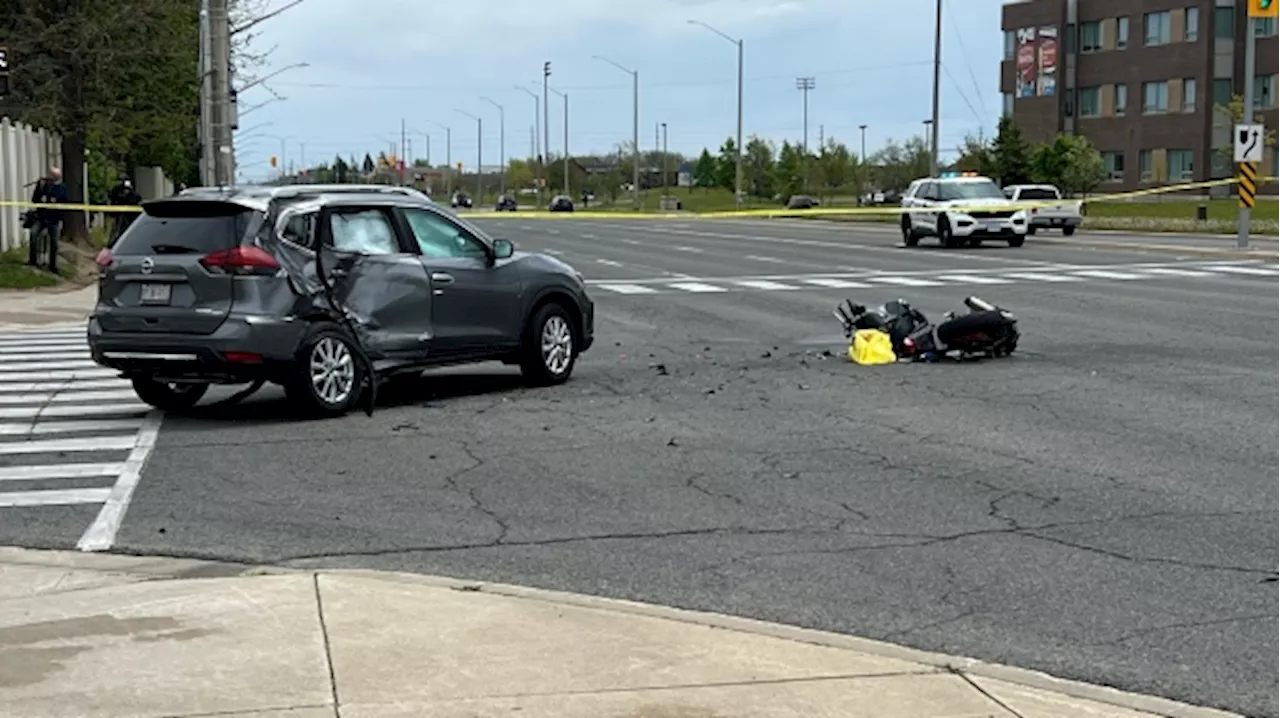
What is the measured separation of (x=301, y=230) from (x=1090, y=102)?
93307mm

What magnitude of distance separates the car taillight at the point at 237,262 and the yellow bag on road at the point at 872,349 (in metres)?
6.45

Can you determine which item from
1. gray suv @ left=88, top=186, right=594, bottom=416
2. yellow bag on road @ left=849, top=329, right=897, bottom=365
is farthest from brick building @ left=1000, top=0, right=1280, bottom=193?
gray suv @ left=88, top=186, right=594, bottom=416

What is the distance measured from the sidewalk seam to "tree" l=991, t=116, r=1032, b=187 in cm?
7400

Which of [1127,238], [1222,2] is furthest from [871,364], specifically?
[1222,2]

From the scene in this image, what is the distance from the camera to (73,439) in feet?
38.4

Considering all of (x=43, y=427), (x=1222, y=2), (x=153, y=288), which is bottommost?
(x=43, y=427)

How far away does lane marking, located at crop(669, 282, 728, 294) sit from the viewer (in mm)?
27047

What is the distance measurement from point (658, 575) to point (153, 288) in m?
6.12

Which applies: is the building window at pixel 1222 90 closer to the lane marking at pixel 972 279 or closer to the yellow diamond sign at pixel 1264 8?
the yellow diamond sign at pixel 1264 8

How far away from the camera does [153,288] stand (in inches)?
475

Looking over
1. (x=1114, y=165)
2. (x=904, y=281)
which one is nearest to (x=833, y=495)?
(x=904, y=281)

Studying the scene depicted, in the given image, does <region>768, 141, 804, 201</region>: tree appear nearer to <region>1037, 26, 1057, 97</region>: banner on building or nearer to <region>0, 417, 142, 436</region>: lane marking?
<region>1037, 26, 1057, 97</region>: banner on building

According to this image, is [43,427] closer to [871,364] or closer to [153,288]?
[153,288]

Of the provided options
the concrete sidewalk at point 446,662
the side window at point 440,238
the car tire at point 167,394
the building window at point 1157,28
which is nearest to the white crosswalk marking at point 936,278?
the side window at point 440,238
